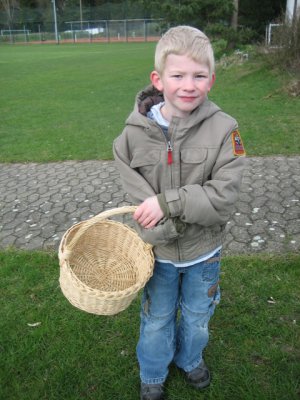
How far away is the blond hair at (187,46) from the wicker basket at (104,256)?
711 millimetres

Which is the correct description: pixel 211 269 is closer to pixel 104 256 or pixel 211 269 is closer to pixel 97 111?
pixel 104 256

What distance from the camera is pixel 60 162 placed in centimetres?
645

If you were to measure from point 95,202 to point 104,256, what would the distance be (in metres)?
2.57

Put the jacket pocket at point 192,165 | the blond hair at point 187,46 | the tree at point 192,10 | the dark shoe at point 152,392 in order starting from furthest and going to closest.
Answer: the tree at point 192,10, the dark shoe at point 152,392, the jacket pocket at point 192,165, the blond hair at point 187,46

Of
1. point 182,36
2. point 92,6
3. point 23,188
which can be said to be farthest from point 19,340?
point 92,6

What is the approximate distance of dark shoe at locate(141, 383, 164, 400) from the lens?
2359mm

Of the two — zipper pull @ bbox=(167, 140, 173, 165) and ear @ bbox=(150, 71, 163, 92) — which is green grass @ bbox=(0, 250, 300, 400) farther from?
ear @ bbox=(150, 71, 163, 92)

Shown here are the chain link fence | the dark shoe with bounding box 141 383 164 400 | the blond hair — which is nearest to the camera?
the blond hair

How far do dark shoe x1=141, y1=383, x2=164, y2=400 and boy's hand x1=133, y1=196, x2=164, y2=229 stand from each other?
3.52 feet

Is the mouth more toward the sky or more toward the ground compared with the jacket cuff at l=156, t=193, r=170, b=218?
more toward the sky

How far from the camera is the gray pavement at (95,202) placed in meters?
3.94

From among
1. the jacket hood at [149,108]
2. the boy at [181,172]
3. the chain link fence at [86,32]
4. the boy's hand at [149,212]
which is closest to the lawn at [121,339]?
the boy at [181,172]

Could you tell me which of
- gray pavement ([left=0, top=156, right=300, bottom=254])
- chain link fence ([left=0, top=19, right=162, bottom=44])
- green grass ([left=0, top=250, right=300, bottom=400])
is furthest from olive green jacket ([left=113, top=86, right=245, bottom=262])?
chain link fence ([left=0, top=19, right=162, bottom=44])

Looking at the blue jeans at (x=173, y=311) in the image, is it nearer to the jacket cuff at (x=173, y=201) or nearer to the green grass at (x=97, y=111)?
the jacket cuff at (x=173, y=201)
